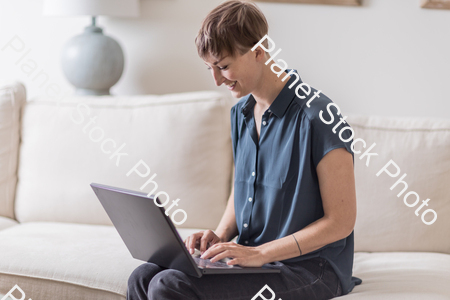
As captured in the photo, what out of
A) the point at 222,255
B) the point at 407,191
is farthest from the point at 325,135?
the point at 407,191

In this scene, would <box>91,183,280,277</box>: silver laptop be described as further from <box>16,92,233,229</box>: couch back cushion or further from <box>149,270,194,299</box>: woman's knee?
<box>16,92,233,229</box>: couch back cushion

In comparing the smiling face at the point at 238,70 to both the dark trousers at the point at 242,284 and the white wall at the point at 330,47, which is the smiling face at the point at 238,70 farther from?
the white wall at the point at 330,47

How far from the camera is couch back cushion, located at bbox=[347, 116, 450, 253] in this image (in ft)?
5.14

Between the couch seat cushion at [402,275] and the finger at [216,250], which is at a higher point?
the finger at [216,250]

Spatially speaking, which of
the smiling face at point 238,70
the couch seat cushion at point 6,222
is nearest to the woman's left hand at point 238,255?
the smiling face at point 238,70

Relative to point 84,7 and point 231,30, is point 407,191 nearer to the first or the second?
point 231,30

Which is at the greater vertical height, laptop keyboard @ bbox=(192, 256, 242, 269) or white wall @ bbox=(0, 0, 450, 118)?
white wall @ bbox=(0, 0, 450, 118)

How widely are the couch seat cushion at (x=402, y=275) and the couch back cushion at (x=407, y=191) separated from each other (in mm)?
45

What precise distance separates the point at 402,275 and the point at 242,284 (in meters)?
0.53

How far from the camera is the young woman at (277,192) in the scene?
41.4 inches

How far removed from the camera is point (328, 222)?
1084 millimetres

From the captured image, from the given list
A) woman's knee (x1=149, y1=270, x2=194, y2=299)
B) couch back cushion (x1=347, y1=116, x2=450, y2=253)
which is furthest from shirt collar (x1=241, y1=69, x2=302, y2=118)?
couch back cushion (x1=347, y1=116, x2=450, y2=253)

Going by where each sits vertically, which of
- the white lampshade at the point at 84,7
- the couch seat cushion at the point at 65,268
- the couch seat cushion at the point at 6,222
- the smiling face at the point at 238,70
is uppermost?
the white lampshade at the point at 84,7

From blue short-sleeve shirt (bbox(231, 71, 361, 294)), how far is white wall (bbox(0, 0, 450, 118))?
1.06 metres
